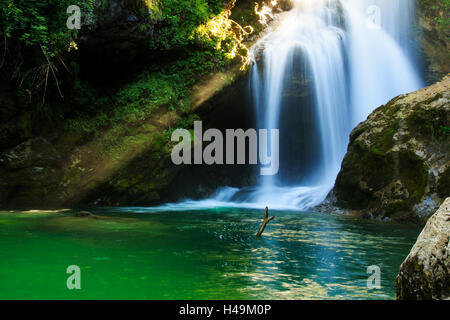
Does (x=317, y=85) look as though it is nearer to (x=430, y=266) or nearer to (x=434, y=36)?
(x=434, y=36)

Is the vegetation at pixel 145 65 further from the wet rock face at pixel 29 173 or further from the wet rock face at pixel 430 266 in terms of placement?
the wet rock face at pixel 430 266

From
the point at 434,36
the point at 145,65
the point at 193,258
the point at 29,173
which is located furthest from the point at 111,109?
the point at 434,36

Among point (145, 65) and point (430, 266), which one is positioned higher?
point (145, 65)

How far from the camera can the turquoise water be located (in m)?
4.13

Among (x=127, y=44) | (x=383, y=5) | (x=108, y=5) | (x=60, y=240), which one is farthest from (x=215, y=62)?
(x=383, y=5)

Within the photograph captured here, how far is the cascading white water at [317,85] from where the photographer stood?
1669 centimetres

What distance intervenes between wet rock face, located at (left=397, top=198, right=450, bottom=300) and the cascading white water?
37.8ft

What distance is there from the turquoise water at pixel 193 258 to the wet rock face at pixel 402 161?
3.58 feet

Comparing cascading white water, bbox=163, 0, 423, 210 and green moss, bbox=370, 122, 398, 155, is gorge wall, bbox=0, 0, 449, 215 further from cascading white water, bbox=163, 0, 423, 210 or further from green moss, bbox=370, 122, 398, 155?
cascading white water, bbox=163, 0, 423, 210

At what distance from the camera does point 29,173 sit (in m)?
10.5

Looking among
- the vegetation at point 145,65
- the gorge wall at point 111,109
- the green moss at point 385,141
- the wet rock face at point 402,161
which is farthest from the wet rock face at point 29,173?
the green moss at point 385,141

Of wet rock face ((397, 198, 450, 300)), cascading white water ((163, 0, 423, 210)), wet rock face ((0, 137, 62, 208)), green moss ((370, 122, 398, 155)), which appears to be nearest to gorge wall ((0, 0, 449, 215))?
wet rock face ((0, 137, 62, 208))

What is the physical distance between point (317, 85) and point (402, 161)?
311 inches
